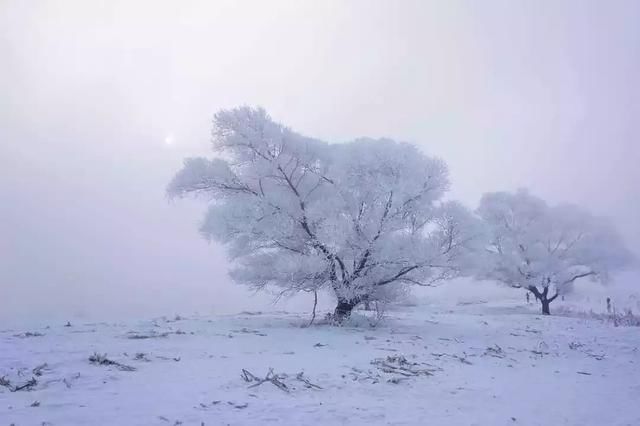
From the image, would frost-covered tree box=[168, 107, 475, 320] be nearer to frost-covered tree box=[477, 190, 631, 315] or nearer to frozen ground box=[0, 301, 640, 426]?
frozen ground box=[0, 301, 640, 426]

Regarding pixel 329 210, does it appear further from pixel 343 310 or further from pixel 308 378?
pixel 308 378

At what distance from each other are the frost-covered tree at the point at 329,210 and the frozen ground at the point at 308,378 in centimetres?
201

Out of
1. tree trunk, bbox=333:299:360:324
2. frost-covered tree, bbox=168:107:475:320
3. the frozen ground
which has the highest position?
frost-covered tree, bbox=168:107:475:320

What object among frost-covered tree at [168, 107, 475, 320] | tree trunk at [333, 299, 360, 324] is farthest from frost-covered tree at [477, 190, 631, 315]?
tree trunk at [333, 299, 360, 324]

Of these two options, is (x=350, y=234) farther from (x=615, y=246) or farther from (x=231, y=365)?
(x=615, y=246)

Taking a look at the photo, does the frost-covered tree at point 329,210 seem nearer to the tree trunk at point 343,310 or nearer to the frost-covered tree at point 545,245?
the tree trunk at point 343,310

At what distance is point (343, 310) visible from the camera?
15.0 metres

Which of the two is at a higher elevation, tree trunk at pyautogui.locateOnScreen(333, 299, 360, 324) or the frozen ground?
tree trunk at pyautogui.locateOnScreen(333, 299, 360, 324)

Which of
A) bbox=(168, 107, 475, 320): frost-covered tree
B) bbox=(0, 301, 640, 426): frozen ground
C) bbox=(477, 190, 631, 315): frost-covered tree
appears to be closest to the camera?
bbox=(0, 301, 640, 426): frozen ground

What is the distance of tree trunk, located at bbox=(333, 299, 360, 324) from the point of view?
14.7 m

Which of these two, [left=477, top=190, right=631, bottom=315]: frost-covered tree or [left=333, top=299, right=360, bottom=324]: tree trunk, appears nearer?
[left=333, top=299, right=360, bottom=324]: tree trunk

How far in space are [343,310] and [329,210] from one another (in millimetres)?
3522

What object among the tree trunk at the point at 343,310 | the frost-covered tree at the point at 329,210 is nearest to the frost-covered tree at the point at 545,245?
the frost-covered tree at the point at 329,210

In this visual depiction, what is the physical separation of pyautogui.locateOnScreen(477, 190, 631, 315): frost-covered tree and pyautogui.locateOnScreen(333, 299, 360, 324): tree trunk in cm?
1499
